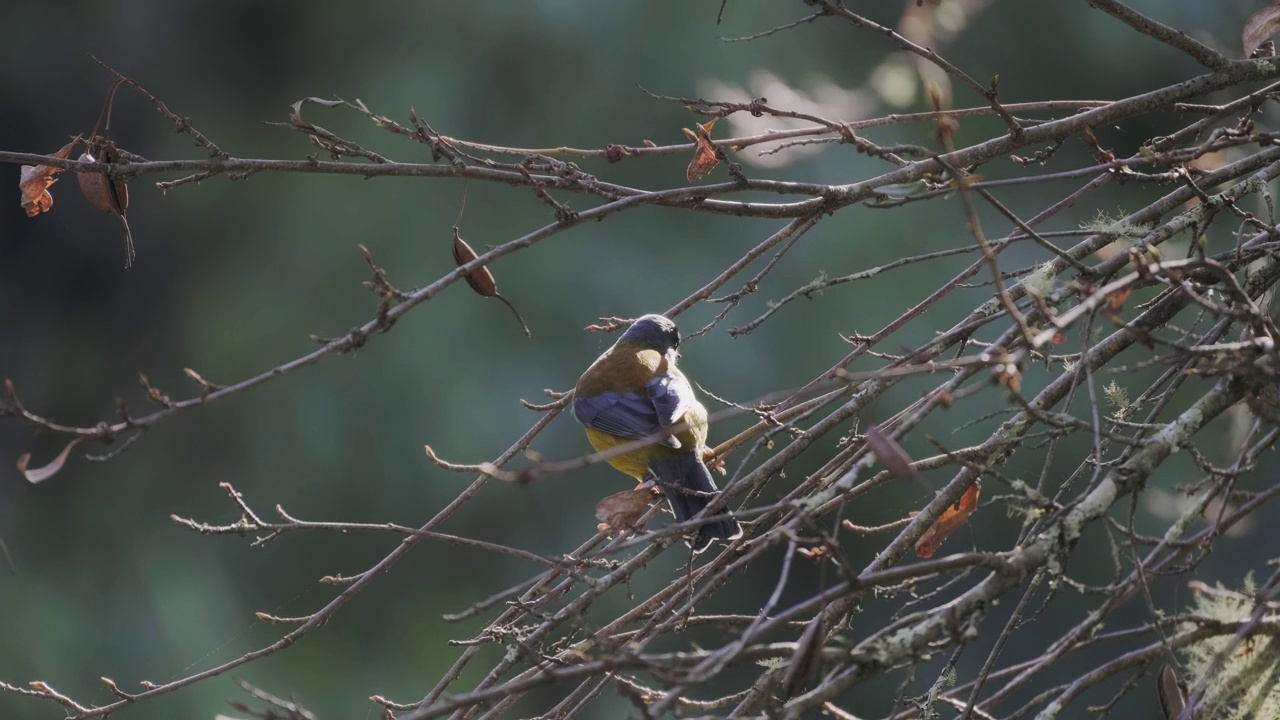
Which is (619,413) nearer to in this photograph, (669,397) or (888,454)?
(669,397)

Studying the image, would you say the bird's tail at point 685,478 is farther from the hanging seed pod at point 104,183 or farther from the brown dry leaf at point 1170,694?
the hanging seed pod at point 104,183

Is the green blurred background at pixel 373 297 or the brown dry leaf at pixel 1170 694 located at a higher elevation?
the green blurred background at pixel 373 297

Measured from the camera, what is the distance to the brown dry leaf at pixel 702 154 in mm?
2309

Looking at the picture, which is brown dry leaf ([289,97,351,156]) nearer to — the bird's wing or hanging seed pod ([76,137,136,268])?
hanging seed pod ([76,137,136,268])

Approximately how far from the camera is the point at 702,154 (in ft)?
7.78

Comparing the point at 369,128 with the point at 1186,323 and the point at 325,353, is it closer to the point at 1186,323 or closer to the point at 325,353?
the point at 1186,323

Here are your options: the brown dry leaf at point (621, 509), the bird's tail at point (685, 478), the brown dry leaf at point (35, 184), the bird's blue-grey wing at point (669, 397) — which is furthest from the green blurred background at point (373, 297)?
the brown dry leaf at point (35, 184)

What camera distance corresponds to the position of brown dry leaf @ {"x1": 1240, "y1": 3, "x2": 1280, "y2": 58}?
226 centimetres

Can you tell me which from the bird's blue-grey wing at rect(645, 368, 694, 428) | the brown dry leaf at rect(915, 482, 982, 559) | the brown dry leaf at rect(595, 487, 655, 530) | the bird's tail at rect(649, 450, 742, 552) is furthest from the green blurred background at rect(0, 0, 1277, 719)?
the brown dry leaf at rect(915, 482, 982, 559)

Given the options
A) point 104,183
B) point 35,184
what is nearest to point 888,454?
point 104,183

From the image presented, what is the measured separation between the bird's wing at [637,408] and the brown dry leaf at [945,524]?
1.60 meters

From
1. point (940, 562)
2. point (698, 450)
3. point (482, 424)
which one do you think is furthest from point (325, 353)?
point (482, 424)

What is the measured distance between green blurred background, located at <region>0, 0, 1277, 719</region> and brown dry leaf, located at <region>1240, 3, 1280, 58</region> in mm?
3847

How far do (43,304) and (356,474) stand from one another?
3.76 meters
